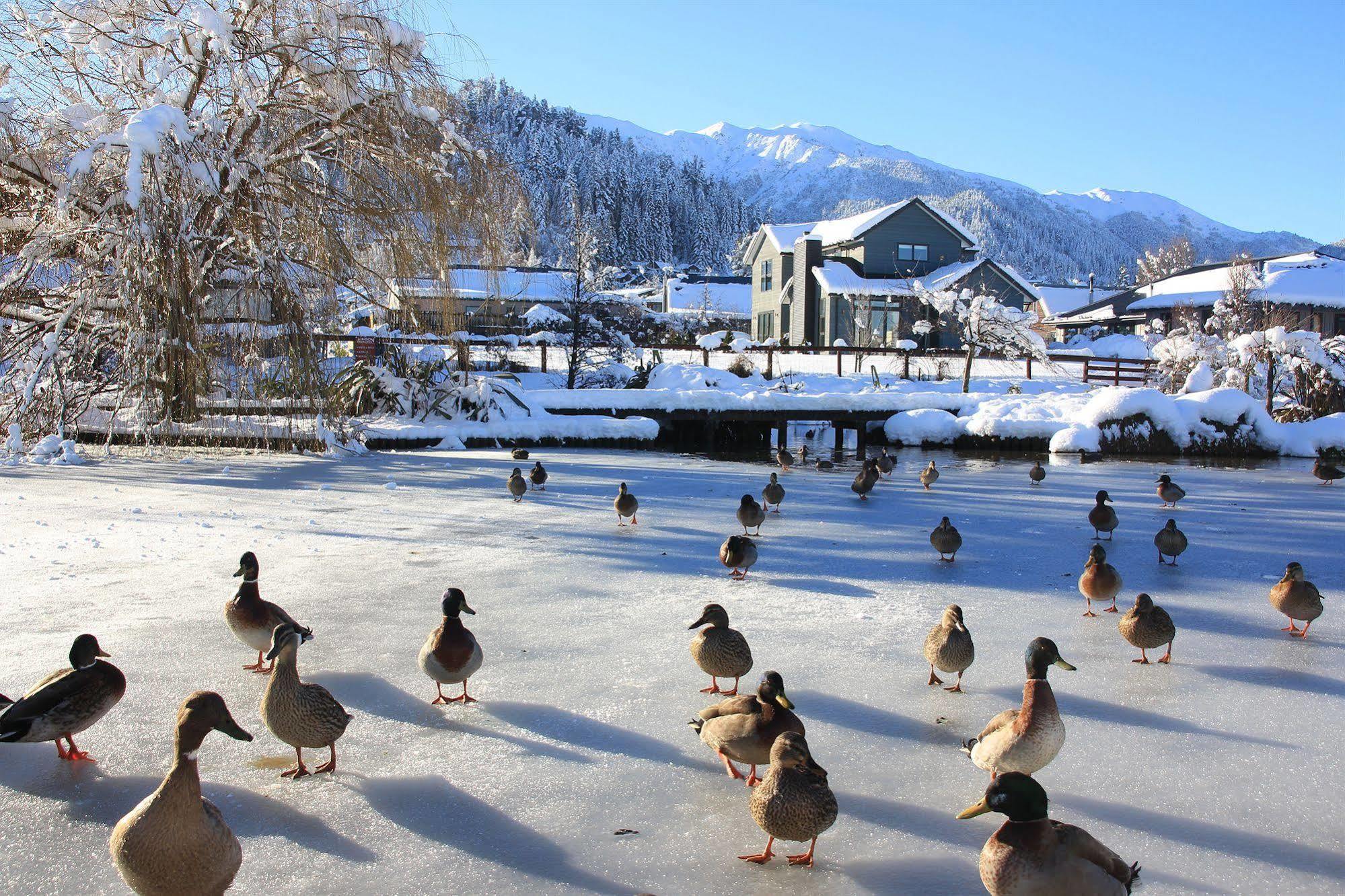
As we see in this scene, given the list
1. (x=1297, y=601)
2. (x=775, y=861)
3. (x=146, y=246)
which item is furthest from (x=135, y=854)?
(x=146, y=246)

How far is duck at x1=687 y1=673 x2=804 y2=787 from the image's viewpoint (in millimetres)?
3225

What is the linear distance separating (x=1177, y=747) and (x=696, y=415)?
16595mm

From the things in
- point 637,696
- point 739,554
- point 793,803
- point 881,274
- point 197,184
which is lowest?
point 637,696

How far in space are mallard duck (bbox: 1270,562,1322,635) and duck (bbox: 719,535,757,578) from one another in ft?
10.8

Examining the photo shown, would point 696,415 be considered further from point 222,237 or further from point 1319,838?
point 1319,838

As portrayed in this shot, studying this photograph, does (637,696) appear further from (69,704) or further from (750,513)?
(750,513)

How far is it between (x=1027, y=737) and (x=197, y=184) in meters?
11.5

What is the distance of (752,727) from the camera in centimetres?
325

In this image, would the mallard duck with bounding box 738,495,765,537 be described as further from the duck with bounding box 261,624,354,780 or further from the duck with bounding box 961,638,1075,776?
the duck with bounding box 261,624,354,780

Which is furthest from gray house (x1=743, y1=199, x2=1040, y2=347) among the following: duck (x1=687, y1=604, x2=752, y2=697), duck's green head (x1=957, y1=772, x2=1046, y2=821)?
duck's green head (x1=957, y1=772, x2=1046, y2=821)

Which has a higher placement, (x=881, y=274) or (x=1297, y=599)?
(x=881, y=274)

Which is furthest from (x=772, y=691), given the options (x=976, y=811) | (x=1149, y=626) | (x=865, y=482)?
(x=865, y=482)

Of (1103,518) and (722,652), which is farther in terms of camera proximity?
(1103,518)

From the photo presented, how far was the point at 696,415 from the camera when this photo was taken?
20.1 m
